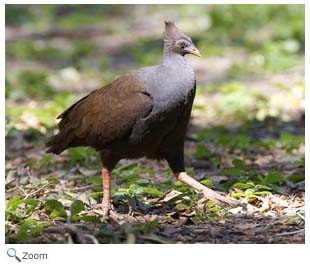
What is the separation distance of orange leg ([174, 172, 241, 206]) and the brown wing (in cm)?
75

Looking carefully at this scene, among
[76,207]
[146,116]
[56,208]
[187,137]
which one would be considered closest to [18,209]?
[56,208]

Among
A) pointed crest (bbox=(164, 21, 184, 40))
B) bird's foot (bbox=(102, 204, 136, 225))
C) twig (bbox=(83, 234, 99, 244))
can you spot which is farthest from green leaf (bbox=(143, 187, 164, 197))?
twig (bbox=(83, 234, 99, 244))

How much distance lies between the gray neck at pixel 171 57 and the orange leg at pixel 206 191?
993 mm

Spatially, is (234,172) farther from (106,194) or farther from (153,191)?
(106,194)

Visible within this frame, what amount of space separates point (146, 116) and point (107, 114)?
39cm

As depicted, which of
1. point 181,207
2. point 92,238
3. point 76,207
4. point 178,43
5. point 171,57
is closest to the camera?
point 92,238

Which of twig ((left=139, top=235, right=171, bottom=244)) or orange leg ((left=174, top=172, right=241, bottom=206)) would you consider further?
orange leg ((left=174, top=172, right=241, bottom=206))

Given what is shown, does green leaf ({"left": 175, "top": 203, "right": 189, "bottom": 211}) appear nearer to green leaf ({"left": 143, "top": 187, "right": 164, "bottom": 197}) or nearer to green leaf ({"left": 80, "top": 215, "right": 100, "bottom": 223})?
green leaf ({"left": 143, "top": 187, "right": 164, "bottom": 197})

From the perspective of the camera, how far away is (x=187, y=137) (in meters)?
8.77

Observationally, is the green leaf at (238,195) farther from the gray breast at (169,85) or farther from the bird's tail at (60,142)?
the bird's tail at (60,142)

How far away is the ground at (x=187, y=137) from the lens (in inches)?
217

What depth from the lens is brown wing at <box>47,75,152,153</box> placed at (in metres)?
5.91
